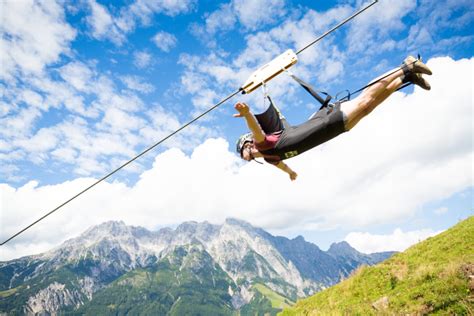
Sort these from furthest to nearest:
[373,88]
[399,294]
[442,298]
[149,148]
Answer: [399,294] → [442,298] → [149,148] → [373,88]

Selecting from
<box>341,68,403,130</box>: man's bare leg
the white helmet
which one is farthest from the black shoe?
the white helmet

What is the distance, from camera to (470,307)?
8617 millimetres

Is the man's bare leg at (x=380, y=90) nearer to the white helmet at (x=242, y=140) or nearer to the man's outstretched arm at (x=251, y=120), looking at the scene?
the man's outstretched arm at (x=251, y=120)

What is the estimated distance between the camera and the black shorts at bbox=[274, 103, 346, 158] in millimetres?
6062

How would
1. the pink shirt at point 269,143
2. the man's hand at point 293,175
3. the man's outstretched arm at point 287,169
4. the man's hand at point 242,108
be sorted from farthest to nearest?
1. the man's hand at point 293,175
2. the man's outstretched arm at point 287,169
3. the pink shirt at point 269,143
4. the man's hand at point 242,108

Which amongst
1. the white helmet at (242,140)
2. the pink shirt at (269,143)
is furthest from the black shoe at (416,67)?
the white helmet at (242,140)

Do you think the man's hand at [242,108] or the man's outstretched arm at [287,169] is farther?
the man's outstretched arm at [287,169]

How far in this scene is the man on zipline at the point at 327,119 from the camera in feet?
19.7

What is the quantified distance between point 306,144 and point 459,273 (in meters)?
8.30

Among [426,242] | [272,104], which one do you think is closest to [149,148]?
[272,104]

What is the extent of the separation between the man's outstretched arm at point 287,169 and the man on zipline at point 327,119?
3.84 ft

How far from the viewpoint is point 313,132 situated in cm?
618

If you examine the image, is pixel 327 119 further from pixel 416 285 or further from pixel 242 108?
pixel 416 285

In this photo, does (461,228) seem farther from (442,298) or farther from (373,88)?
(373,88)
